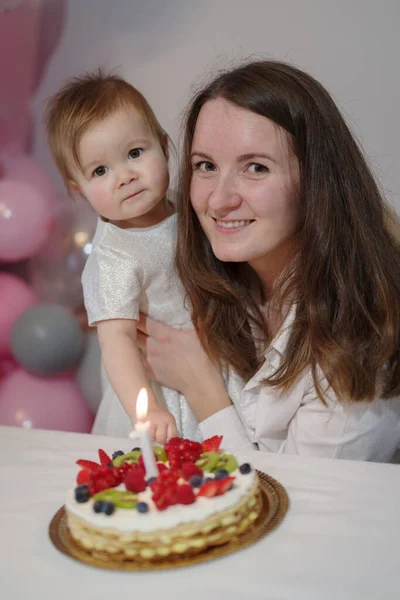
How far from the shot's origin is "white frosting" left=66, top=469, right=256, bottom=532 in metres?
0.92

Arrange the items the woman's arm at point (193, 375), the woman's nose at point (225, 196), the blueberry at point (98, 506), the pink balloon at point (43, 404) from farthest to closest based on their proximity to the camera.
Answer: the pink balloon at point (43, 404) → the woman's arm at point (193, 375) → the woman's nose at point (225, 196) → the blueberry at point (98, 506)

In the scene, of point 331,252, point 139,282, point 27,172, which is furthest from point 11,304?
point 331,252

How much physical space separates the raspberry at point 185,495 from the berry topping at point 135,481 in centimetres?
7

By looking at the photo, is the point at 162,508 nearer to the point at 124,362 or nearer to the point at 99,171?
the point at 124,362

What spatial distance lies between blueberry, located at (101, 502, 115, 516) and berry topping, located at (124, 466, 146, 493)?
56 millimetres

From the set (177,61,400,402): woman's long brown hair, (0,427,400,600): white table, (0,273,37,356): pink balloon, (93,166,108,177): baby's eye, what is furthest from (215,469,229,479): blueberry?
(0,273,37,356): pink balloon

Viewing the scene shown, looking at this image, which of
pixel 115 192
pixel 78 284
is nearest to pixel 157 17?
pixel 78 284

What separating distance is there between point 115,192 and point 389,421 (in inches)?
35.7

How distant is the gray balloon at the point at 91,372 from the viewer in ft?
8.66

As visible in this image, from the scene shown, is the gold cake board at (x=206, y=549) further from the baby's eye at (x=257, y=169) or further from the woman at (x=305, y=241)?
the baby's eye at (x=257, y=169)

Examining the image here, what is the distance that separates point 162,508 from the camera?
3.13ft

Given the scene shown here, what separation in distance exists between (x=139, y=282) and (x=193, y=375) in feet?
0.98

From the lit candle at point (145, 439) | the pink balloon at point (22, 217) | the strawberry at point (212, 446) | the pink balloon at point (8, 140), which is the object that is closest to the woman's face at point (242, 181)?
the strawberry at point (212, 446)

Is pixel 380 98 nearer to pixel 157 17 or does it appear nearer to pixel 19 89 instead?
pixel 157 17
